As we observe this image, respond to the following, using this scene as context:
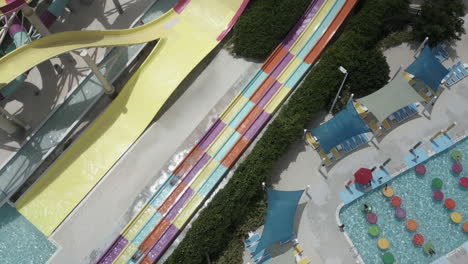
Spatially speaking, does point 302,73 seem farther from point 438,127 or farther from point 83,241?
point 83,241

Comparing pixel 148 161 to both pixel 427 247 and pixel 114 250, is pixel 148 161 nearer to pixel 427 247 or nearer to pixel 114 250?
pixel 114 250

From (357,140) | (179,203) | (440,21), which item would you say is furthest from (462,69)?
(179,203)

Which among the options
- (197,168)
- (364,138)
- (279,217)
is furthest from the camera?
(364,138)

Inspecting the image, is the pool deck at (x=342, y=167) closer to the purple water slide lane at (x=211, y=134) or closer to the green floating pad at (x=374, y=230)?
the green floating pad at (x=374, y=230)

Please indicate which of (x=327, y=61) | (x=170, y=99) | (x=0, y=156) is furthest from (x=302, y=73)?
(x=0, y=156)

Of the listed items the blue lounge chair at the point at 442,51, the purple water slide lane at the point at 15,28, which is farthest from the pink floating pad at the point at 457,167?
the purple water slide lane at the point at 15,28

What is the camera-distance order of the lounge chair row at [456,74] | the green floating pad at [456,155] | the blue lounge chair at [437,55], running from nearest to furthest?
1. the green floating pad at [456,155]
2. the lounge chair row at [456,74]
3. the blue lounge chair at [437,55]
